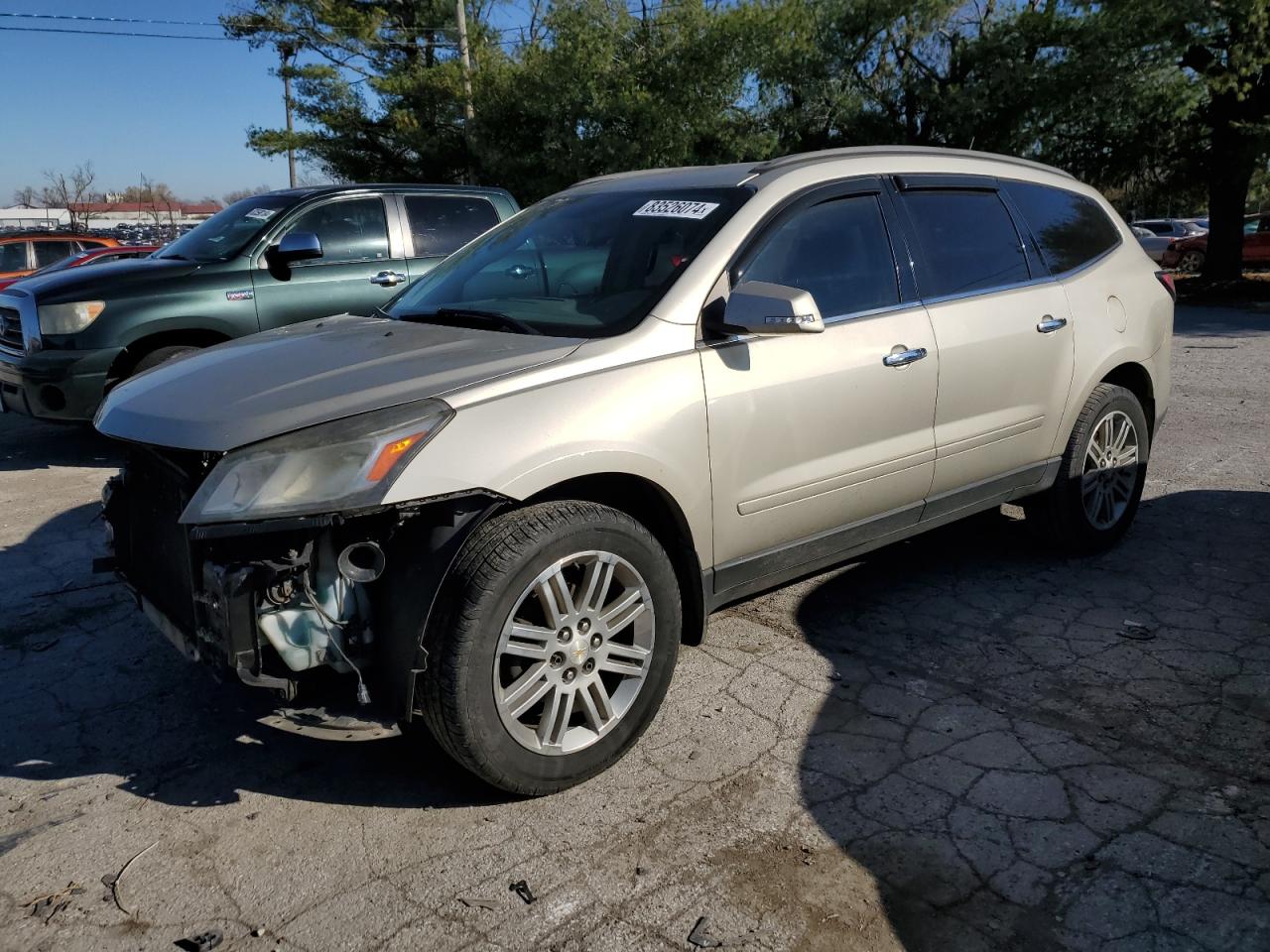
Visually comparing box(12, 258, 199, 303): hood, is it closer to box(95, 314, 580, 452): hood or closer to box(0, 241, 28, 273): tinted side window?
box(95, 314, 580, 452): hood

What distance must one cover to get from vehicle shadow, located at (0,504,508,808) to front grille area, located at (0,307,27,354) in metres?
3.29

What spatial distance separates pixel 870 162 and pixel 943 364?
0.85 meters

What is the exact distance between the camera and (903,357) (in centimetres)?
381

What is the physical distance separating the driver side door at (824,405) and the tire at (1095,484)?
1.11 m

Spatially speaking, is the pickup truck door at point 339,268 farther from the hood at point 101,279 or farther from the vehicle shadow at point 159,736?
the vehicle shadow at point 159,736

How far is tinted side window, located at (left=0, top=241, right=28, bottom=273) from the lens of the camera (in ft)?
53.6

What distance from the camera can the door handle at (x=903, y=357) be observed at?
12.4ft

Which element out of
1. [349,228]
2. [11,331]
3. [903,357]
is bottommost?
[903,357]

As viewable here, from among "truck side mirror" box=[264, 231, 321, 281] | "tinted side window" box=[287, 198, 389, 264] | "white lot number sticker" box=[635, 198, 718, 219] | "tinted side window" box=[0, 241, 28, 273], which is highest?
"tinted side window" box=[0, 241, 28, 273]

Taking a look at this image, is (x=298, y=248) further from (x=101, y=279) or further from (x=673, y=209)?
(x=673, y=209)

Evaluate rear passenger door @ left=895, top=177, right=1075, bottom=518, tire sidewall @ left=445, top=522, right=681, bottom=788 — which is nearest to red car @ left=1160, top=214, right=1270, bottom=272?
rear passenger door @ left=895, top=177, right=1075, bottom=518

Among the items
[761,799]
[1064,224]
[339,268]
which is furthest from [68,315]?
[1064,224]

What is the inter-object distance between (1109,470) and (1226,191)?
18979 mm

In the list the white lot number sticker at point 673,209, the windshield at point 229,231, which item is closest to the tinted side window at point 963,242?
the white lot number sticker at point 673,209
